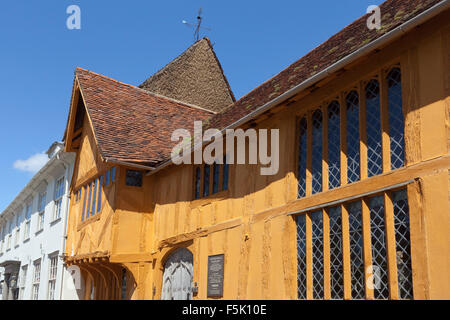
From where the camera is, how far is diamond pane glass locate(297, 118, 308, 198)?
7.84 m

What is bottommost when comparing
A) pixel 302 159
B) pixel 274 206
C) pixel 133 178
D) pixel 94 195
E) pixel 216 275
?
pixel 216 275

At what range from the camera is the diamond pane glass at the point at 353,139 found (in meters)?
6.85

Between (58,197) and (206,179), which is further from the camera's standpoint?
(58,197)

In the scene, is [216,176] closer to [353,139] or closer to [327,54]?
[327,54]

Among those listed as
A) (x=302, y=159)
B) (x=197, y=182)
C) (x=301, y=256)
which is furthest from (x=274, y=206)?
(x=197, y=182)

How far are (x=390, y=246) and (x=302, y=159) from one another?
2.35 metres

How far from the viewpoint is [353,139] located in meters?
6.98

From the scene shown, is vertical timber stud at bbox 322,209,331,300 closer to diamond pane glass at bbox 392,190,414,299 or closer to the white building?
diamond pane glass at bbox 392,190,414,299

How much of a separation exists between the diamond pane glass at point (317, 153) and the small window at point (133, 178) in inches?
218

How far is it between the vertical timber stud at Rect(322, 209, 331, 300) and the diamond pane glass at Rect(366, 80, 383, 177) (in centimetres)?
95

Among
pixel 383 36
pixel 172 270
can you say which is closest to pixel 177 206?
pixel 172 270

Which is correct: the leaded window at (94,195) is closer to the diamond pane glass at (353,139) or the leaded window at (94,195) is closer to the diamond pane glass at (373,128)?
the diamond pane glass at (353,139)

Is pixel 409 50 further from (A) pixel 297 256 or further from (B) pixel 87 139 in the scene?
(B) pixel 87 139
